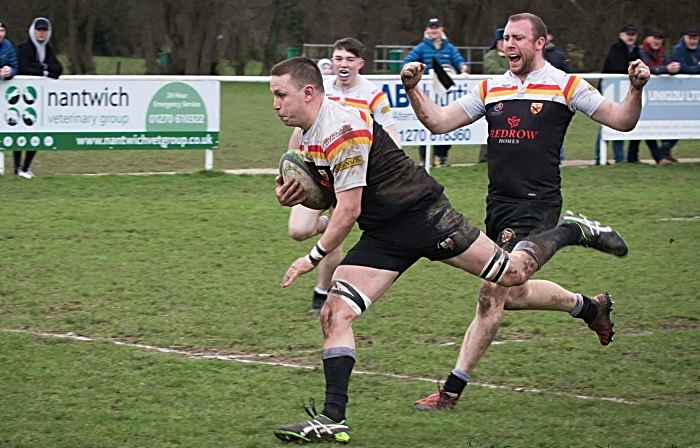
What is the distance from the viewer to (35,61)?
14.5 metres

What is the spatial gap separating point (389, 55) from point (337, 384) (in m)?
36.4

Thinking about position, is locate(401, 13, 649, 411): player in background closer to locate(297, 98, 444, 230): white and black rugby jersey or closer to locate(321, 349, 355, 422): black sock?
locate(297, 98, 444, 230): white and black rugby jersey

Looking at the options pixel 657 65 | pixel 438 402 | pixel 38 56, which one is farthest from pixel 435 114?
pixel 657 65

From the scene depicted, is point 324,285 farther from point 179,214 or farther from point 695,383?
point 179,214

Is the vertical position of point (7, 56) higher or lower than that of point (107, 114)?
higher

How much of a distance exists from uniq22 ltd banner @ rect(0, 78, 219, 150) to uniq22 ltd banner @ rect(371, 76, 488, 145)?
8.43 feet

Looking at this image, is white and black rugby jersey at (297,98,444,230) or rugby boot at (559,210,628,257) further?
rugby boot at (559,210,628,257)

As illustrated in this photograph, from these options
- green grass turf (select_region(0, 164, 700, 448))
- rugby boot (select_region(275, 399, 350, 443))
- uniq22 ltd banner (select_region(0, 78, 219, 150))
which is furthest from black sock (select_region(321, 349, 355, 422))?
uniq22 ltd banner (select_region(0, 78, 219, 150))

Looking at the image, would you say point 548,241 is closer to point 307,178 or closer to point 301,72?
point 307,178

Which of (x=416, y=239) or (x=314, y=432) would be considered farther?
(x=416, y=239)

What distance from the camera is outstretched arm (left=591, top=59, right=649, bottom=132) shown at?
18.4ft

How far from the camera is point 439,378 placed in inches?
251

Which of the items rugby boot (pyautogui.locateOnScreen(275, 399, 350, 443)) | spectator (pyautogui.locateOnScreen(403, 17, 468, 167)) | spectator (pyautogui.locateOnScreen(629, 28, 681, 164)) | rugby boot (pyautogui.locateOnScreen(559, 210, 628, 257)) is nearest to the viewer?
rugby boot (pyautogui.locateOnScreen(275, 399, 350, 443))

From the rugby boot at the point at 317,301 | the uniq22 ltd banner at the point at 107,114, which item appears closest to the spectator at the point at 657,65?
the uniq22 ltd banner at the point at 107,114
